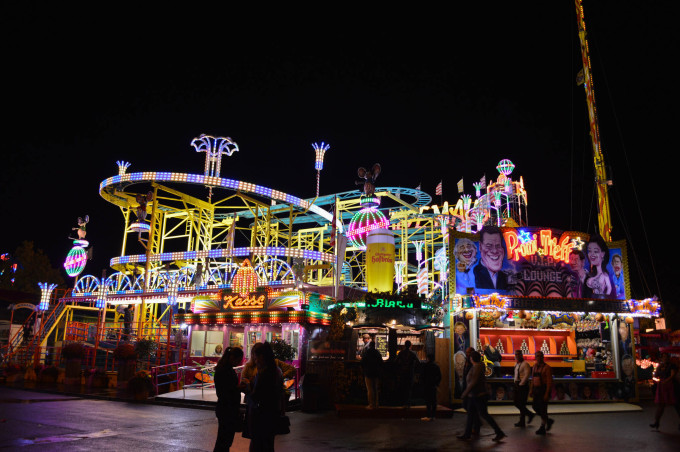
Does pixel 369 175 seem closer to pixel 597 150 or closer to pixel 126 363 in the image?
pixel 597 150

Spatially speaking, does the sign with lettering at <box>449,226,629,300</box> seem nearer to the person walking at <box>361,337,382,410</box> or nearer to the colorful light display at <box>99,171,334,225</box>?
the person walking at <box>361,337,382,410</box>

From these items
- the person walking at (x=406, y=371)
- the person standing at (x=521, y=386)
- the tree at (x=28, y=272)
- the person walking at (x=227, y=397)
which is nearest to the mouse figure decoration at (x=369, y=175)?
the person walking at (x=406, y=371)

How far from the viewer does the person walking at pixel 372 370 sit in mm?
13617

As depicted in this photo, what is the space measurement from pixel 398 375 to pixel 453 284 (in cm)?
423

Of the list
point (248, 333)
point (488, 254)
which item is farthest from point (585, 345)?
point (248, 333)

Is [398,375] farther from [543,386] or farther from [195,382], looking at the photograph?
[195,382]

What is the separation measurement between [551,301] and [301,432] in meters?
10.6

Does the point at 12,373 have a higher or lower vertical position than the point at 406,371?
lower

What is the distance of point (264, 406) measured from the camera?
629cm

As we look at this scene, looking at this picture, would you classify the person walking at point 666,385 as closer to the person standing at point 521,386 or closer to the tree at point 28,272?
the person standing at point 521,386

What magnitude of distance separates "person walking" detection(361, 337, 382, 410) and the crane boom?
14008 millimetres

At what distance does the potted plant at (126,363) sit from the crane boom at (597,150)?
65.0ft

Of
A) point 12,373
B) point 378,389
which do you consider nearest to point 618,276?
point 378,389

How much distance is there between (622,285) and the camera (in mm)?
19156
